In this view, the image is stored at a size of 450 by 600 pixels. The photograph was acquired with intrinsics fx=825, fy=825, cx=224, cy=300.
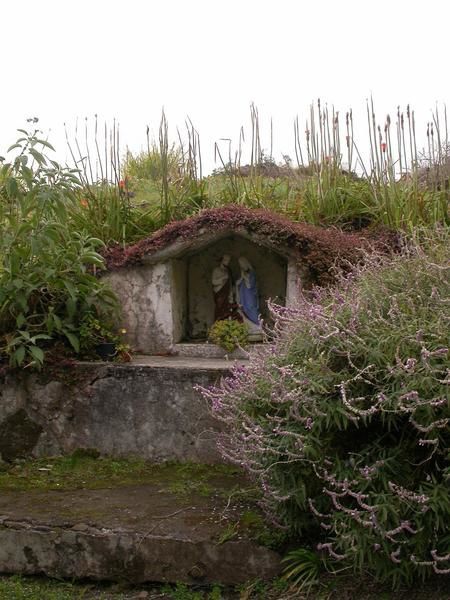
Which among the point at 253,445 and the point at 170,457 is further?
the point at 170,457

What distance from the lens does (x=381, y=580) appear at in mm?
4566

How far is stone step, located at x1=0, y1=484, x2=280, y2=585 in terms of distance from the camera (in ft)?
17.1

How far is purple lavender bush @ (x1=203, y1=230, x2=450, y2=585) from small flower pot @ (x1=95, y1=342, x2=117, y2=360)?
2645 mm

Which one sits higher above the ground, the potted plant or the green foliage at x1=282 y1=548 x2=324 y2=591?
the potted plant

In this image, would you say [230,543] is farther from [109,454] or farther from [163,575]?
[109,454]

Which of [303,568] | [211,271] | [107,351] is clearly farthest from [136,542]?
[211,271]

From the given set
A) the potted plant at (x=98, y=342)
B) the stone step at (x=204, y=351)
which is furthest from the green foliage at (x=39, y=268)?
the stone step at (x=204, y=351)

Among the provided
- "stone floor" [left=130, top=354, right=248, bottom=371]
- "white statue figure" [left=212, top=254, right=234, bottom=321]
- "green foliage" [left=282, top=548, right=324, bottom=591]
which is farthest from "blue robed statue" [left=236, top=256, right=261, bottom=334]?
"green foliage" [left=282, top=548, right=324, bottom=591]

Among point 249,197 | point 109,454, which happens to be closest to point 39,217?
point 109,454

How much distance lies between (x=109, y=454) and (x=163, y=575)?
2120 millimetres

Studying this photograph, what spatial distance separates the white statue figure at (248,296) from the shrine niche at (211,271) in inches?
0.4

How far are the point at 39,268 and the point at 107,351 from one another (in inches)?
40.1

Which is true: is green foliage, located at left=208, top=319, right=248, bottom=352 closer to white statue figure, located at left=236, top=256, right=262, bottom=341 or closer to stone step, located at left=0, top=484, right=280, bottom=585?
white statue figure, located at left=236, top=256, right=262, bottom=341

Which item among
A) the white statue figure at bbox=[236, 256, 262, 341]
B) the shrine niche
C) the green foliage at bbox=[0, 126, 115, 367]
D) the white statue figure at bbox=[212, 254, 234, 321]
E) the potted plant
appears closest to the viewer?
the green foliage at bbox=[0, 126, 115, 367]
